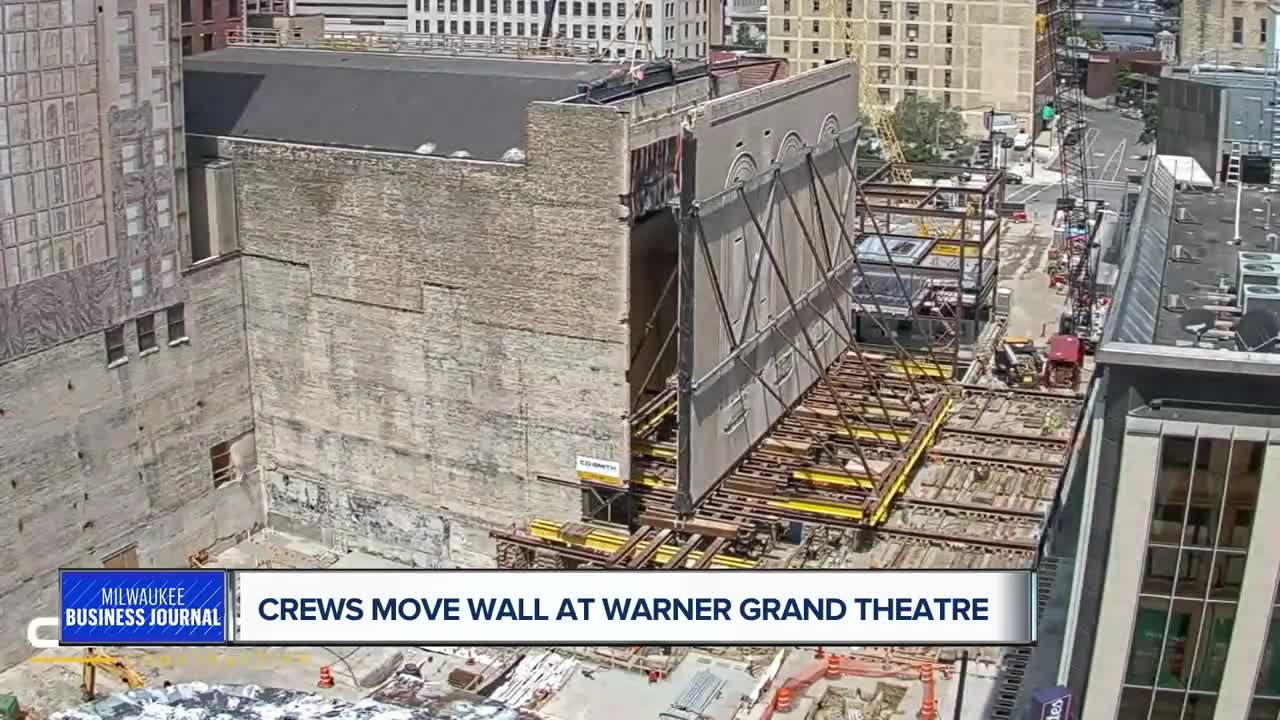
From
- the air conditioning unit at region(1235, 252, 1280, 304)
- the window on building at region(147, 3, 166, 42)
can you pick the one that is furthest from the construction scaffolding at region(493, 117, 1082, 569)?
the window on building at region(147, 3, 166, 42)

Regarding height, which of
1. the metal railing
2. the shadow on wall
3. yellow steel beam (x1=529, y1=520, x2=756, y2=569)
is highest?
the metal railing

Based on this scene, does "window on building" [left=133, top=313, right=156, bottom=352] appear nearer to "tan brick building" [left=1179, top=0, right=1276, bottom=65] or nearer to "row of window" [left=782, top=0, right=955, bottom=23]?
"tan brick building" [left=1179, top=0, right=1276, bottom=65]

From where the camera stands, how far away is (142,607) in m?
24.4

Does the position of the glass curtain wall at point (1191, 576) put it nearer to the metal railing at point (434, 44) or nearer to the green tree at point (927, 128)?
the metal railing at point (434, 44)

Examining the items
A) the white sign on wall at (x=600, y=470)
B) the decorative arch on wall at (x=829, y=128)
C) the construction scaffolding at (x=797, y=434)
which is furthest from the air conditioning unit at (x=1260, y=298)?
the decorative arch on wall at (x=829, y=128)

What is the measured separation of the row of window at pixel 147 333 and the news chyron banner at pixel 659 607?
14.6 m

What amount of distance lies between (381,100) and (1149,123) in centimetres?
6840

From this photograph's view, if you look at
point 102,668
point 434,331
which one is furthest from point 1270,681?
point 102,668

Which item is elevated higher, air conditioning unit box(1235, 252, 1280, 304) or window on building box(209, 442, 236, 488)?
air conditioning unit box(1235, 252, 1280, 304)

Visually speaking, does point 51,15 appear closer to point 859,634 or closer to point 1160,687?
point 859,634

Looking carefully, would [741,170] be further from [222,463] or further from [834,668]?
[222,463]

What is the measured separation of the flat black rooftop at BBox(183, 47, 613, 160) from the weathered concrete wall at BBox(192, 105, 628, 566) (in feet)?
8.47

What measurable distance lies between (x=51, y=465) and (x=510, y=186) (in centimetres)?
1141

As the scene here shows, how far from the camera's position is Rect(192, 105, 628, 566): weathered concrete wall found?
36.1 meters
